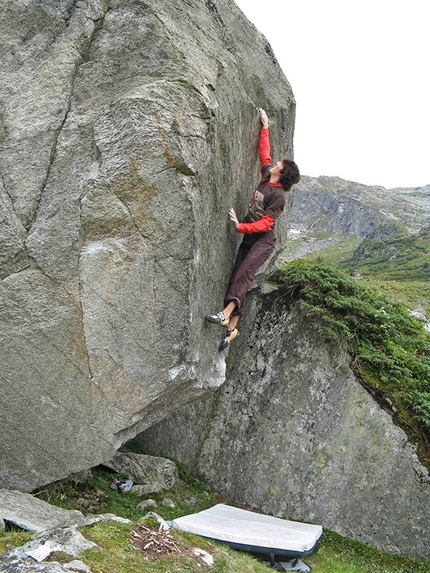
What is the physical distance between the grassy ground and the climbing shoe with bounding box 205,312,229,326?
478 cm

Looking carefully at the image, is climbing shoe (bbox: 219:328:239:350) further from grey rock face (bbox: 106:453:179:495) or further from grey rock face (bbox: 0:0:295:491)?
Result: grey rock face (bbox: 106:453:179:495)

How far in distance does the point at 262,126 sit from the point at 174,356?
7.52m

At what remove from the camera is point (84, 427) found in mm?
11422

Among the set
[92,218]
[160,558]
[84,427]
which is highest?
[92,218]

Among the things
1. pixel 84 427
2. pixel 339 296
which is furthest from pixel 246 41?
pixel 84 427

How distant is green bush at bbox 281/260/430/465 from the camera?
15570 millimetres

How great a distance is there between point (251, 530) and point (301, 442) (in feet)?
14.1

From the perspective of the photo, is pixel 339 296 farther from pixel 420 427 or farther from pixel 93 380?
pixel 93 380

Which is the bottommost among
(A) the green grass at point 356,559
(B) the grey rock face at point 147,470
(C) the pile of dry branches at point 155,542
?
(A) the green grass at point 356,559

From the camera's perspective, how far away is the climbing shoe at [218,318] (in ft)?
39.8

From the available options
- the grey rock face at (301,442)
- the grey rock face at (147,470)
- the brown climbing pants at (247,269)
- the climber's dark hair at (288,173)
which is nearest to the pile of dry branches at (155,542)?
the grey rock face at (147,470)

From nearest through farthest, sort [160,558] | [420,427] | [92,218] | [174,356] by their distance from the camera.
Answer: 1. [160,558]
2. [92,218]
3. [174,356]
4. [420,427]

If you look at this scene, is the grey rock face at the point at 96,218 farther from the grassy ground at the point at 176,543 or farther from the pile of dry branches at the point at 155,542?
the pile of dry branches at the point at 155,542

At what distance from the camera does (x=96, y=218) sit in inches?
420
